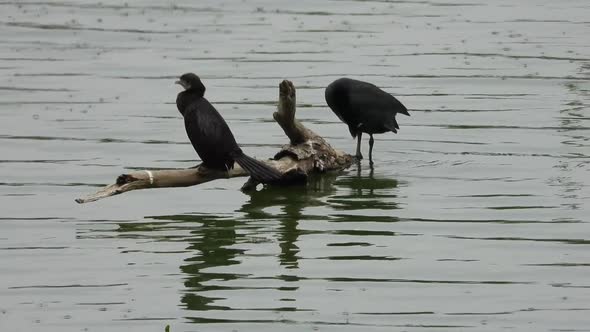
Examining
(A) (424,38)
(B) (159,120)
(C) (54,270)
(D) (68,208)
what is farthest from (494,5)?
(C) (54,270)

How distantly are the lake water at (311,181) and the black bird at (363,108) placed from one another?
34 centimetres

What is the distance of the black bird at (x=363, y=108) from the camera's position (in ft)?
41.3

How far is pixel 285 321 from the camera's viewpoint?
8.30 m

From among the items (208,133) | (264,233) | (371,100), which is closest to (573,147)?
(371,100)

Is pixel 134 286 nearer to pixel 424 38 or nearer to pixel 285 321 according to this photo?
pixel 285 321

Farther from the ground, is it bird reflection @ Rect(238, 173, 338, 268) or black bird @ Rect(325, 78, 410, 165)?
black bird @ Rect(325, 78, 410, 165)

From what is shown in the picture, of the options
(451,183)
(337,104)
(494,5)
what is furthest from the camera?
(494,5)

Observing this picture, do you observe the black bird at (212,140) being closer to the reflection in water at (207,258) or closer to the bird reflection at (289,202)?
the bird reflection at (289,202)

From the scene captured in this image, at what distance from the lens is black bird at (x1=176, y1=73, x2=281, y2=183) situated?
11055mm

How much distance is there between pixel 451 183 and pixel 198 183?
6.72 ft

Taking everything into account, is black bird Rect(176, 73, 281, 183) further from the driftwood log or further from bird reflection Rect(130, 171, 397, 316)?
bird reflection Rect(130, 171, 397, 316)

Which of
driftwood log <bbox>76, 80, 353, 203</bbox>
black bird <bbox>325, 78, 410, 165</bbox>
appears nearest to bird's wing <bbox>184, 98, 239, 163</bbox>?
driftwood log <bbox>76, 80, 353, 203</bbox>

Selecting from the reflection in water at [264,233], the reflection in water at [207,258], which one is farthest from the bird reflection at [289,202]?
the reflection in water at [207,258]

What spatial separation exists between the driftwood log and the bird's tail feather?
0.65 feet
